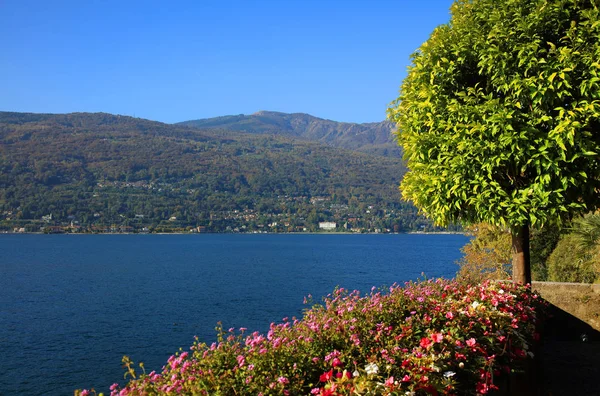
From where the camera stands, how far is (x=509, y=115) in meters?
6.94

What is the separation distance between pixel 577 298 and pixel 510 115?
5.27 metres

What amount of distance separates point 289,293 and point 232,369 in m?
45.0

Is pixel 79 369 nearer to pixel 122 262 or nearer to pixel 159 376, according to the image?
pixel 159 376

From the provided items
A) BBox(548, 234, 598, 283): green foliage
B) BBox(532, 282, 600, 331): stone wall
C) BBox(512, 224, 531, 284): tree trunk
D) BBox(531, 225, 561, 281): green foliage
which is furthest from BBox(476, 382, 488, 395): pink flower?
BBox(531, 225, 561, 281): green foliage

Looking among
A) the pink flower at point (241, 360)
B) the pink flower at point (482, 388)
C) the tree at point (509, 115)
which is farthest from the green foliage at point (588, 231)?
the pink flower at point (241, 360)

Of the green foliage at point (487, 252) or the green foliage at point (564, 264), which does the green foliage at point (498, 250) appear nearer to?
the green foliage at point (487, 252)

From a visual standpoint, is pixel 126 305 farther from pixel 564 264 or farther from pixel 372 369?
pixel 372 369

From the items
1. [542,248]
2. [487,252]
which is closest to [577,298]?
[542,248]

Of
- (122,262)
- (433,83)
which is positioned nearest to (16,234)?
(122,262)

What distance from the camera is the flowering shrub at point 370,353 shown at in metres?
3.77

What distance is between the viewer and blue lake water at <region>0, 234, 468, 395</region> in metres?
24.2

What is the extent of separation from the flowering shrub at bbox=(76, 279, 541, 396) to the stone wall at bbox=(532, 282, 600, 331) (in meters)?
4.01

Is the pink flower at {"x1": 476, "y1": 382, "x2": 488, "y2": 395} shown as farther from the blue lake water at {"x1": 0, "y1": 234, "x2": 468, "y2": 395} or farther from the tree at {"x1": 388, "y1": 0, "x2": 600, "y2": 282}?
the blue lake water at {"x1": 0, "y1": 234, "x2": 468, "y2": 395}

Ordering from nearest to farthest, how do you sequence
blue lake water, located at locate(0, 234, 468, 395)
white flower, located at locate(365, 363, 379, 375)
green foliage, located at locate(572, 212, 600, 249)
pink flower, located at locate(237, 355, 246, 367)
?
1. white flower, located at locate(365, 363, 379, 375)
2. pink flower, located at locate(237, 355, 246, 367)
3. green foliage, located at locate(572, 212, 600, 249)
4. blue lake water, located at locate(0, 234, 468, 395)
